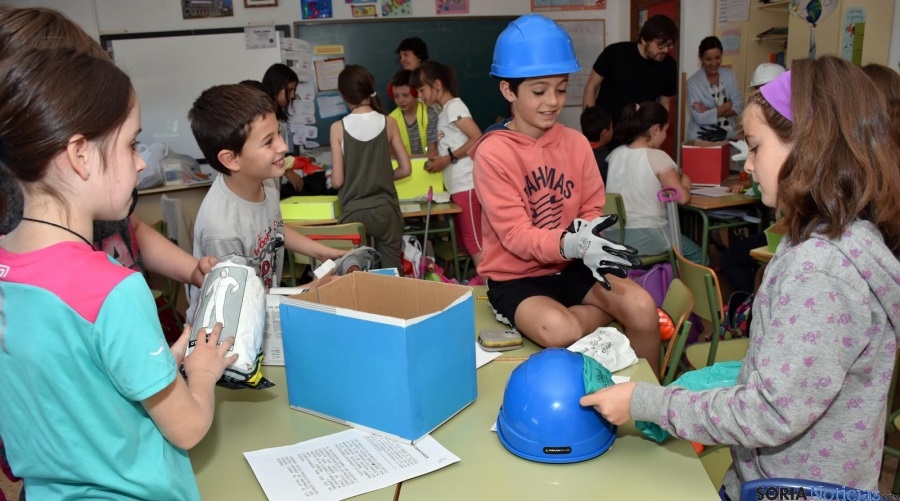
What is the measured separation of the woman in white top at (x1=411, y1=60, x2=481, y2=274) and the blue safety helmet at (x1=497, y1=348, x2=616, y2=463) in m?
2.61

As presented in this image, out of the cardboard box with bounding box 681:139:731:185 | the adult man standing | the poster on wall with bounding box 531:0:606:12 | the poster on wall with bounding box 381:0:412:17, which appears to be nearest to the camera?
the cardboard box with bounding box 681:139:731:185

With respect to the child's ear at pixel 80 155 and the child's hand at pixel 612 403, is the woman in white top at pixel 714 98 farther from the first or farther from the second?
the child's ear at pixel 80 155

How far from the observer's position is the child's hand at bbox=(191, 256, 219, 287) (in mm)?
1527

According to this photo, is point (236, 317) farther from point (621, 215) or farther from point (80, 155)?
point (621, 215)

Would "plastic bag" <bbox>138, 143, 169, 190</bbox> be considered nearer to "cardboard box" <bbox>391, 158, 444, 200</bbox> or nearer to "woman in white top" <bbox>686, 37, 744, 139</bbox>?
"cardboard box" <bbox>391, 158, 444, 200</bbox>

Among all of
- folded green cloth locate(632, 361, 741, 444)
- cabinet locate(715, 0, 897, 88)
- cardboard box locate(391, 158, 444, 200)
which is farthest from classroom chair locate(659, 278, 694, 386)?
cardboard box locate(391, 158, 444, 200)

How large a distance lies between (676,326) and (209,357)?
3.75 ft

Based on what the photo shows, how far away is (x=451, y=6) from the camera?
6.13 metres

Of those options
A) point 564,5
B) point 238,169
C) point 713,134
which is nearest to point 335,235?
point 238,169

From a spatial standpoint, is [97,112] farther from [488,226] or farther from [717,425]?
[488,226]

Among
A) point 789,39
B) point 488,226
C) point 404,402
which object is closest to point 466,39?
point 789,39

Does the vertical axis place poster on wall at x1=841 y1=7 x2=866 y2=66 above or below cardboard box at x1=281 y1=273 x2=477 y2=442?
above

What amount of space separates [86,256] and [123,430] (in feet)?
0.83

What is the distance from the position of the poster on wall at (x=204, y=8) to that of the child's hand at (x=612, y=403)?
18.6ft
